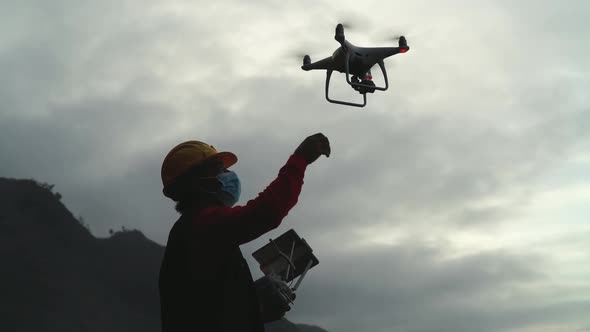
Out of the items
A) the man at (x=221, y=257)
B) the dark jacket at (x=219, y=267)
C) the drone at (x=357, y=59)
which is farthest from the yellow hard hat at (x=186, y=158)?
the drone at (x=357, y=59)

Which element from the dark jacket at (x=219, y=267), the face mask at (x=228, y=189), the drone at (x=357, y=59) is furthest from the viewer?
the drone at (x=357, y=59)

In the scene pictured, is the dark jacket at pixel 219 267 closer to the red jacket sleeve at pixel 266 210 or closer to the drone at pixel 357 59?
the red jacket sleeve at pixel 266 210

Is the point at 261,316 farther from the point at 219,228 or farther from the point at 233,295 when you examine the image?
the point at 219,228

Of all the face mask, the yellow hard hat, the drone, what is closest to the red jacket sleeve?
the face mask

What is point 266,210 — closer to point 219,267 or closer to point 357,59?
point 219,267

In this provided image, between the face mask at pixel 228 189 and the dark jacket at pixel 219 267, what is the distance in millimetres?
380

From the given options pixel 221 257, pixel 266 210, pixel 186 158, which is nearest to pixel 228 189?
pixel 186 158

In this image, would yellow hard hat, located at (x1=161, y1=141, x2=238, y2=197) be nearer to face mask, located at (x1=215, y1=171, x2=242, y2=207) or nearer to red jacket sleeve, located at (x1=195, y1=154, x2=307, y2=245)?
face mask, located at (x1=215, y1=171, x2=242, y2=207)

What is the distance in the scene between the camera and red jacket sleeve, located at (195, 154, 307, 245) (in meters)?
6.31

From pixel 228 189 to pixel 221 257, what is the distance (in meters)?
0.85

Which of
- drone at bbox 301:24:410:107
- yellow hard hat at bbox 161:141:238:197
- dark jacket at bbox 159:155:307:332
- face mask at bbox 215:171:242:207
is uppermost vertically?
drone at bbox 301:24:410:107

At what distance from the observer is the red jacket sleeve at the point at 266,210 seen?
6312 millimetres

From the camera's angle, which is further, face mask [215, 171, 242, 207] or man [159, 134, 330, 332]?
face mask [215, 171, 242, 207]

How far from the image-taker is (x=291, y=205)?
251 inches
